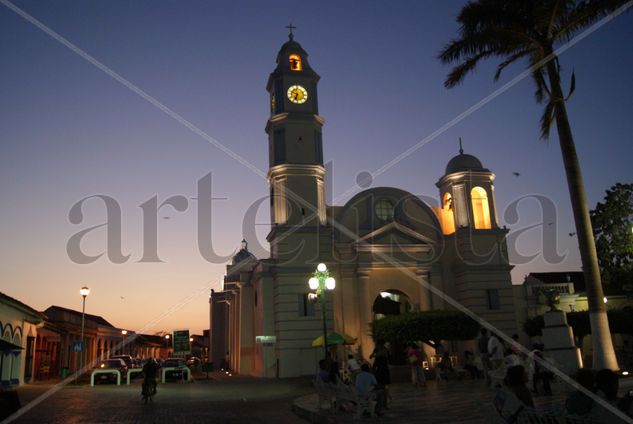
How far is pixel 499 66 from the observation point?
62.0 ft

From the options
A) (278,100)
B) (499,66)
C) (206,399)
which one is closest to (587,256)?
(499,66)

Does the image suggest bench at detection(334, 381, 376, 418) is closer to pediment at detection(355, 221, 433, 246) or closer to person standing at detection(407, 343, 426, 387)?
person standing at detection(407, 343, 426, 387)

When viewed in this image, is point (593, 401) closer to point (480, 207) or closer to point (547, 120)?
point (547, 120)

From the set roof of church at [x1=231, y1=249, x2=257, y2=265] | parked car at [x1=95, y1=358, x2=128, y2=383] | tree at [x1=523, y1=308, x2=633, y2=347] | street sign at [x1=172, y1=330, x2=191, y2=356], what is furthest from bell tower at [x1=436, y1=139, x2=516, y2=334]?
roof of church at [x1=231, y1=249, x2=257, y2=265]

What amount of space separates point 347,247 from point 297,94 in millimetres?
9623

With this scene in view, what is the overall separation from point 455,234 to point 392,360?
8599mm

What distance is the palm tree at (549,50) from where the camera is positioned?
51.7ft

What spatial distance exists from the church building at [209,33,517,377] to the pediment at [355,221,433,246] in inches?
2.3

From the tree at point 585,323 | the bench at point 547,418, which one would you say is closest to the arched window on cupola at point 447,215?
the tree at point 585,323

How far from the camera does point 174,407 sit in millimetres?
16484

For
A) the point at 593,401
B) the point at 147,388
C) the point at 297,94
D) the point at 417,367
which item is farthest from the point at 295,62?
the point at 593,401

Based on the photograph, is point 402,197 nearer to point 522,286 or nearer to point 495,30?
point 522,286

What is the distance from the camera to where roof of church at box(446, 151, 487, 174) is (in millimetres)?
34594

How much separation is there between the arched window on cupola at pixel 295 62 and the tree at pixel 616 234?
18699 mm
